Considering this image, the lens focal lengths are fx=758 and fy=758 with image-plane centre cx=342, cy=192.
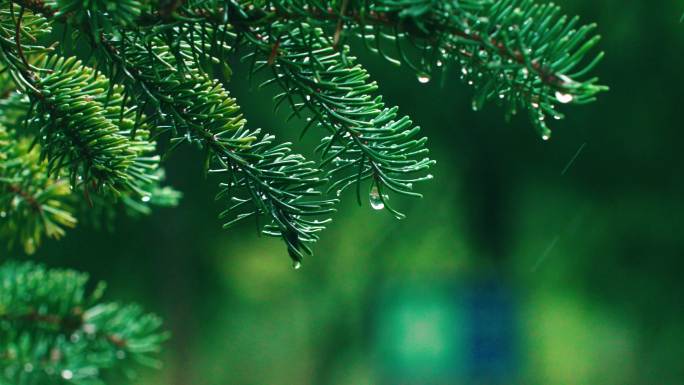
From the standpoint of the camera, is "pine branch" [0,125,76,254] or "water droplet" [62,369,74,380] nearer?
"pine branch" [0,125,76,254]

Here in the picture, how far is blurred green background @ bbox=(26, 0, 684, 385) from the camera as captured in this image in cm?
360

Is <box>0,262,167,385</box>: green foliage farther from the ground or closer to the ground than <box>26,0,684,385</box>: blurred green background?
farther from the ground

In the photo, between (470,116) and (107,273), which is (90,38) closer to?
(470,116)

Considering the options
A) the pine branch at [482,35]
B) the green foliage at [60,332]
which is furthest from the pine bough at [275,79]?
the green foliage at [60,332]

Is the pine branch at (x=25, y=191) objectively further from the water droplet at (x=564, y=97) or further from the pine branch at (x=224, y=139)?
the water droplet at (x=564, y=97)

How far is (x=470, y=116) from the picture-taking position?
3.70 m

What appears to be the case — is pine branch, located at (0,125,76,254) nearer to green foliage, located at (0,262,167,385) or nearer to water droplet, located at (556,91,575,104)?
green foliage, located at (0,262,167,385)

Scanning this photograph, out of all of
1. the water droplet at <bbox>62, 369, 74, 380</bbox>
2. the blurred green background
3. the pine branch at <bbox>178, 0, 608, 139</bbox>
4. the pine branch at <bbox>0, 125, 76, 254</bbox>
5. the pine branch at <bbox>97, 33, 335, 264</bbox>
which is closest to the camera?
the pine branch at <bbox>178, 0, 608, 139</bbox>

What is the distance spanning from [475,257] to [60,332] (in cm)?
341

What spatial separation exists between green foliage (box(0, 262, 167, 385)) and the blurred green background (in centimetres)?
243

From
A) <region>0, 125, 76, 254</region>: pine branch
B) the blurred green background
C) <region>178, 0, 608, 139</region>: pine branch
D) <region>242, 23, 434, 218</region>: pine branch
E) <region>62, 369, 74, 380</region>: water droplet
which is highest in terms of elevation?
<region>178, 0, 608, 139</region>: pine branch

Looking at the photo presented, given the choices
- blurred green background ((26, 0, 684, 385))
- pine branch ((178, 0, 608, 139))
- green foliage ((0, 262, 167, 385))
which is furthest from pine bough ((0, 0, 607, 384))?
blurred green background ((26, 0, 684, 385))

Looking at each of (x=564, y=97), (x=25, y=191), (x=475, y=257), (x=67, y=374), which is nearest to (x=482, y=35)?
(x=564, y=97)

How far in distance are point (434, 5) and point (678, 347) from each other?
4.19 meters
